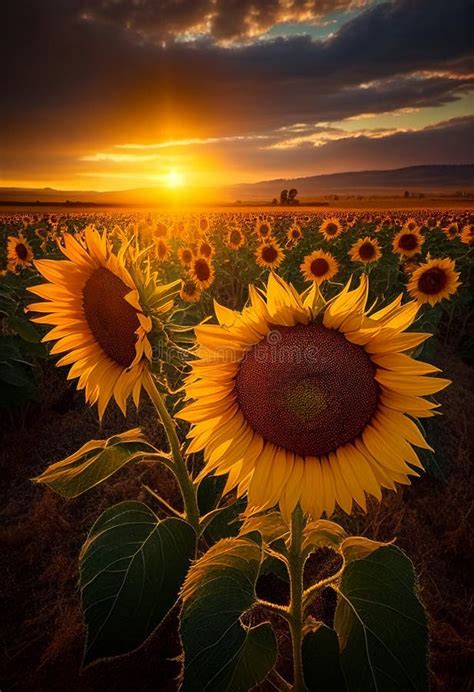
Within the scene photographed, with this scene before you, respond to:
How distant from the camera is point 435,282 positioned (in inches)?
298

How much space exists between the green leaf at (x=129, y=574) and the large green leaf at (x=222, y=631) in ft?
0.69

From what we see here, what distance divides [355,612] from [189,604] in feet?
1.69

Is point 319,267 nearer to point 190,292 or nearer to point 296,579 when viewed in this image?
point 190,292

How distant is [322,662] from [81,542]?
92.8 inches

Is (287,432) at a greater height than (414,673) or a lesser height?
greater

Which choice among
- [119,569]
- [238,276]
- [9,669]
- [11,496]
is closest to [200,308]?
[238,276]

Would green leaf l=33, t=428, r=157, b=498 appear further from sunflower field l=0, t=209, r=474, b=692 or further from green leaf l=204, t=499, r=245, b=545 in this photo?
green leaf l=204, t=499, r=245, b=545

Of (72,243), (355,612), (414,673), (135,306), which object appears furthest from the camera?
(72,243)

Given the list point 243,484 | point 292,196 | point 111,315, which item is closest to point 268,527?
point 243,484

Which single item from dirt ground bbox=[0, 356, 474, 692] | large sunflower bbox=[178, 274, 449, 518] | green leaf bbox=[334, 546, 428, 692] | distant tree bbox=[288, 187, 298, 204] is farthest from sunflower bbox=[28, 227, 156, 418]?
distant tree bbox=[288, 187, 298, 204]

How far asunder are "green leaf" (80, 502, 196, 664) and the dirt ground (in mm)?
748

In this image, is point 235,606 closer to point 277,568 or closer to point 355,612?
point 355,612

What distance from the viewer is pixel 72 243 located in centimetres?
201

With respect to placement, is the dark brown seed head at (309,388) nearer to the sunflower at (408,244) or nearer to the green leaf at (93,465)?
the green leaf at (93,465)
